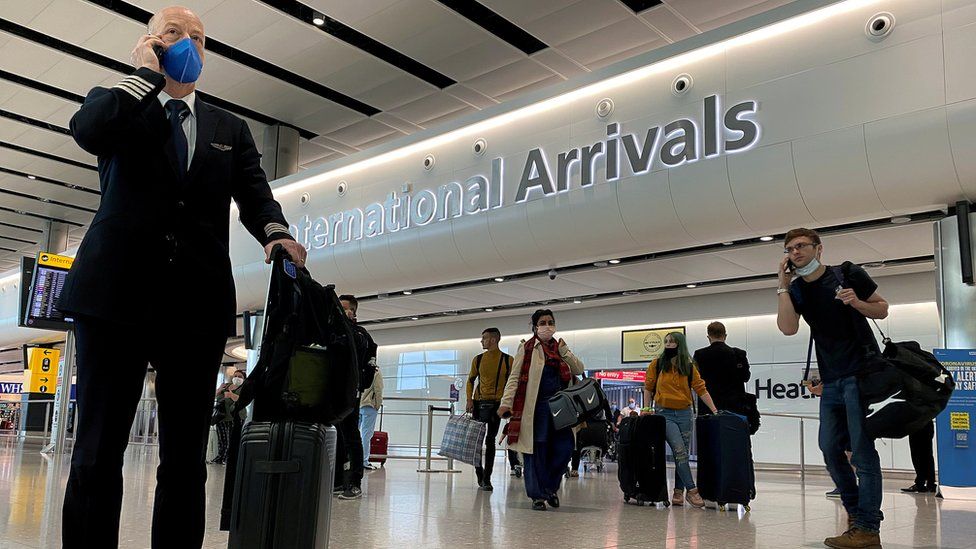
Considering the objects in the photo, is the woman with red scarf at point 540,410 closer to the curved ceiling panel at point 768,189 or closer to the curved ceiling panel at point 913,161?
the curved ceiling panel at point 768,189

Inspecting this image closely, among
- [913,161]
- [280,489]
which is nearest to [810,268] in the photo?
[280,489]

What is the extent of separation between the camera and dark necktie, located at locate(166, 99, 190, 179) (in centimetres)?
221

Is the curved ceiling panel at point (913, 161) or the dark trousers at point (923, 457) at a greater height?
the curved ceiling panel at point (913, 161)

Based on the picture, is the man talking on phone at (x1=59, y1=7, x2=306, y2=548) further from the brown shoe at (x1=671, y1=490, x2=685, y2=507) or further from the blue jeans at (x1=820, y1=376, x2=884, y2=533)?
the brown shoe at (x1=671, y1=490, x2=685, y2=507)

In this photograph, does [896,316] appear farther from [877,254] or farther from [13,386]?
[13,386]

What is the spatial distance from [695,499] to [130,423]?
5.98 m

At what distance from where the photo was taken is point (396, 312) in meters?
21.4

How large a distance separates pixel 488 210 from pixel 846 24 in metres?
5.83

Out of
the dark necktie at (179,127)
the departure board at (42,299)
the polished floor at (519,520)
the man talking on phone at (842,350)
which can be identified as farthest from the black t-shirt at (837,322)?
the departure board at (42,299)

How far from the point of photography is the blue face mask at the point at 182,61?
221cm

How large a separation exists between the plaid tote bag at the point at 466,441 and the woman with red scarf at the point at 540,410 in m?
1.78

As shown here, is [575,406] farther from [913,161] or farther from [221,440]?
[221,440]

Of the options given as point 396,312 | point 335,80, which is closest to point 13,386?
point 396,312

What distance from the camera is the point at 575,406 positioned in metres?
6.27
